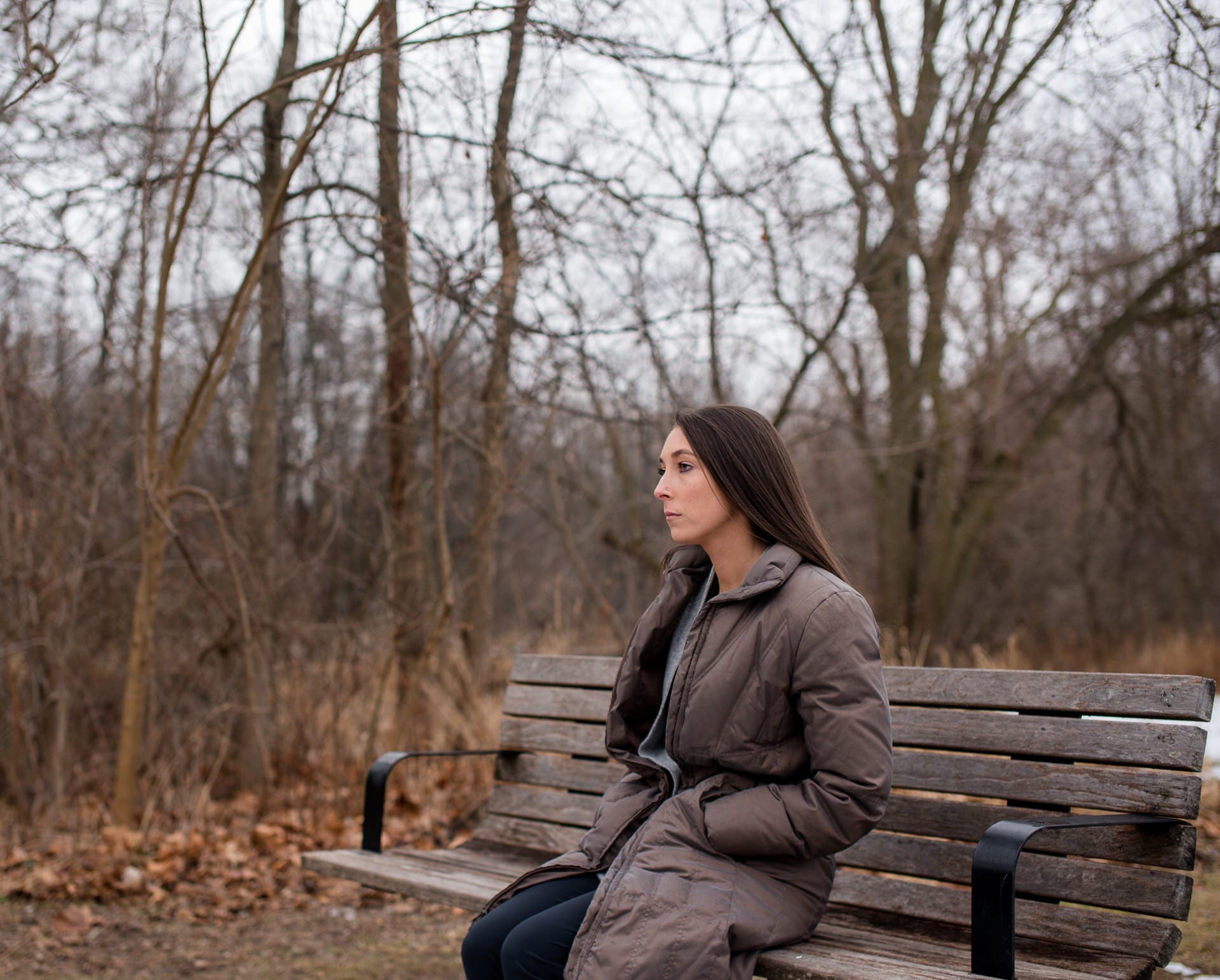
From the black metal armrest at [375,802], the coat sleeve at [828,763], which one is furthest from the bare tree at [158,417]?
the coat sleeve at [828,763]

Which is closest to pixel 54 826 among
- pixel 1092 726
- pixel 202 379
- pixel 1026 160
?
pixel 202 379

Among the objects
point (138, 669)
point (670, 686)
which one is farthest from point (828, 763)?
point (138, 669)

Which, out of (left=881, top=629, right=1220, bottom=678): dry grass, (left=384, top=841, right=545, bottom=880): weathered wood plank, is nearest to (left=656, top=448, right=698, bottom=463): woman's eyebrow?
(left=384, top=841, right=545, bottom=880): weathered wood plank

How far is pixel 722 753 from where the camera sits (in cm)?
228

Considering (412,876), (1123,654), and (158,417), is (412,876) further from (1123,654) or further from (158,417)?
(1123,654)

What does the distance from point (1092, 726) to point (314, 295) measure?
19.5ft

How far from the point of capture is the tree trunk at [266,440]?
17.3 feet

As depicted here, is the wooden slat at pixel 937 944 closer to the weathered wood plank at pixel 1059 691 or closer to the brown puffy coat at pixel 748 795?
the brown puffy coat at pixel 748 795

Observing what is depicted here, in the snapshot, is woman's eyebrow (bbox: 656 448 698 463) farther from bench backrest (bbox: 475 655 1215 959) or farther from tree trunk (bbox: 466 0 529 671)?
tree trunk (bbox: 466 0 529 671)

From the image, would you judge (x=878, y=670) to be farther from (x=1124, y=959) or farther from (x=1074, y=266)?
(x=1074, y=266)

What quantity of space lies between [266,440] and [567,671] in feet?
11.3

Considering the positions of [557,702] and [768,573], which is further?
[557,702]

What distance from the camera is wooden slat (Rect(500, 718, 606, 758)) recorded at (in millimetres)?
3430

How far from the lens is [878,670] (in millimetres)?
2201
